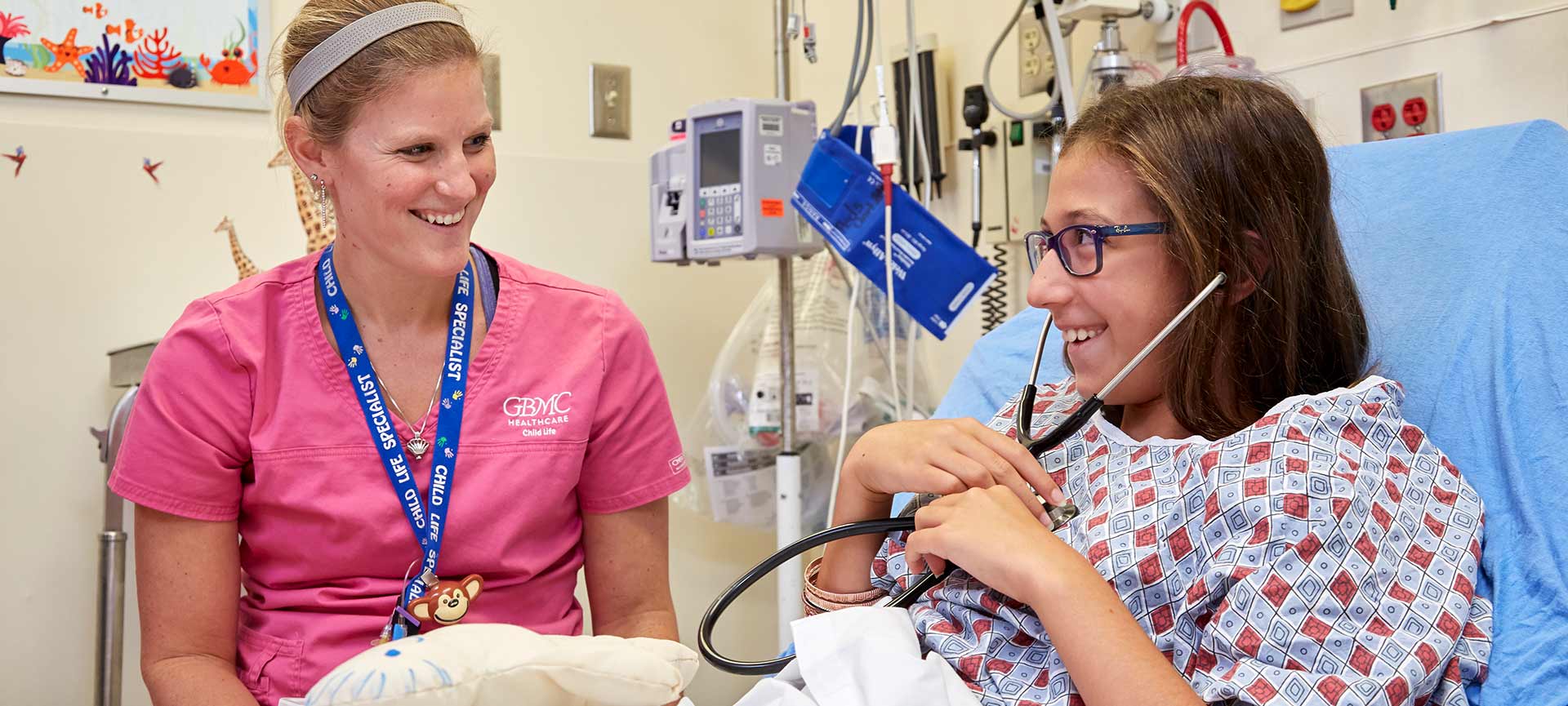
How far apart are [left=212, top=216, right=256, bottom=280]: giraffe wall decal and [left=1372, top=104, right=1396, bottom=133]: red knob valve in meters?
1.98

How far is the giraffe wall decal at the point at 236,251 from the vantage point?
232 cm

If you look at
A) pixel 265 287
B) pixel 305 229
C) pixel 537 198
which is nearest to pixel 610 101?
pixel 537 198

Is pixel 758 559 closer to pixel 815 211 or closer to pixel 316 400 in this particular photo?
pixel 815 211

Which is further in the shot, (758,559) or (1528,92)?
(758,559)

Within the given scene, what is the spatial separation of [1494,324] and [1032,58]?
Result: 1339mm

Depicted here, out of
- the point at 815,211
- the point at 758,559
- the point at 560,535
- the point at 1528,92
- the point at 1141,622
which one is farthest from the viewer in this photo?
→ the point at 758,559

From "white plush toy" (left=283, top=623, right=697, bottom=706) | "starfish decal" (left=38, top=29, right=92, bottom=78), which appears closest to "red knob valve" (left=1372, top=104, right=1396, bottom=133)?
"white plush toy" (left=283, top=623, right=697, bottom=706)

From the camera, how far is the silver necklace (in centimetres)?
127

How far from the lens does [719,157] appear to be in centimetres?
234

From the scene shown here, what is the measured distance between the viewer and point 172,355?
1240 millimetres

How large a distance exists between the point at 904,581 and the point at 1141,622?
26 centimetres

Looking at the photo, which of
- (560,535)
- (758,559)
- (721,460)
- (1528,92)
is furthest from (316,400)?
(758,559)

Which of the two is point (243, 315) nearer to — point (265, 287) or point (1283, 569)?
point (265, 287)

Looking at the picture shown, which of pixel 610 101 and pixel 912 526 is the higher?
pixel 610 101
